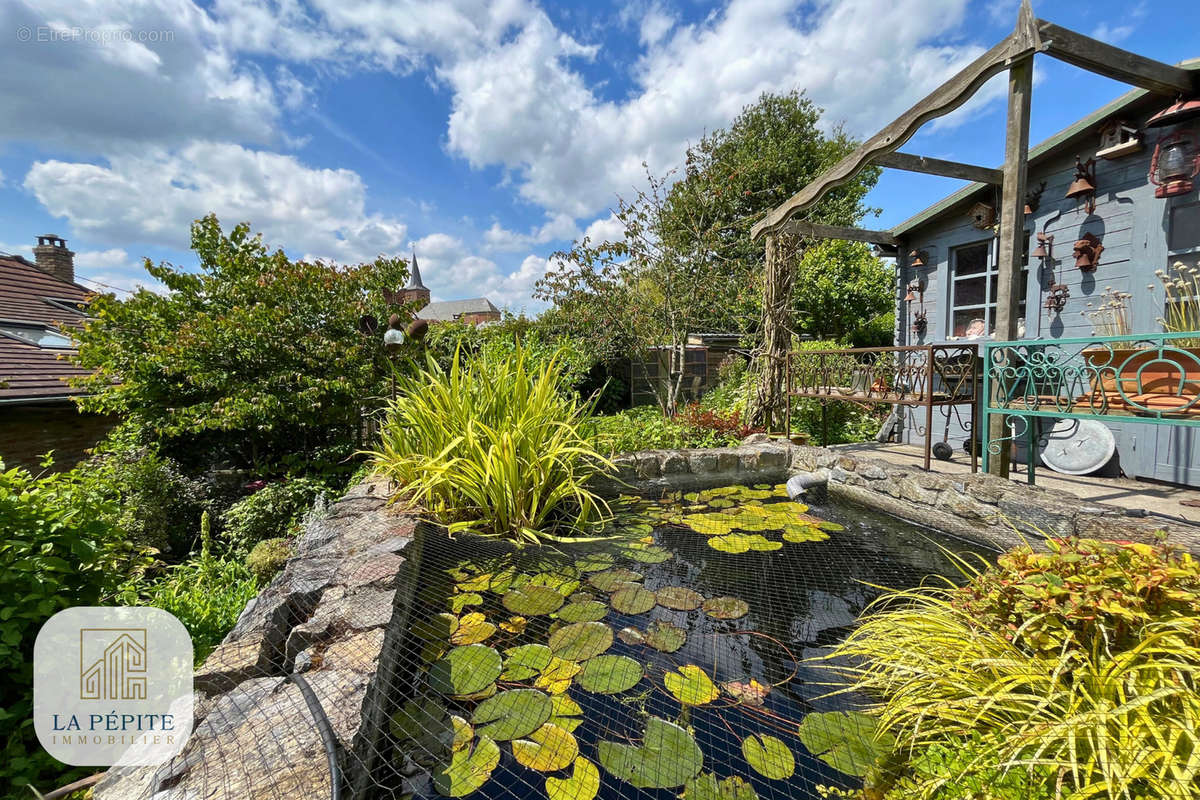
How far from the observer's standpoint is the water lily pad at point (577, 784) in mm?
1124

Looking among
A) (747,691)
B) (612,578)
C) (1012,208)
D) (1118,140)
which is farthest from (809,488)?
(1118,140)

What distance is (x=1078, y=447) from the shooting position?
125 inches

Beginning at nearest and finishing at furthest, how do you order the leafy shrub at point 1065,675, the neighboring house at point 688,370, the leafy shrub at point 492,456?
the leafy shrub at point 1065,675 → the leafy shrub at point 492,456 → the neighboring house at point 688,370

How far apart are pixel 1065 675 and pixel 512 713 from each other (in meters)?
1.45

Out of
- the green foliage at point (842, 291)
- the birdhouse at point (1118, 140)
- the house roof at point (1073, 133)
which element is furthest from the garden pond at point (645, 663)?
the green foliage at point (842, 291)

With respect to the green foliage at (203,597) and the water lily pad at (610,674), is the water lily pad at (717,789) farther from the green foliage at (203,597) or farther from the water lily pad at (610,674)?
the green foliage at (203,597)

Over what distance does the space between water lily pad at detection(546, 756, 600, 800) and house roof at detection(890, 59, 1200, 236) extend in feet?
14.8

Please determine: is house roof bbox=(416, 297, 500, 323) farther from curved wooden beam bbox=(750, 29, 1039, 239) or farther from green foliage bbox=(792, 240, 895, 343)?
curved wooden beam bbox=(750, 29, 1039, 239)

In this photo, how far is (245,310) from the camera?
13.8 ft

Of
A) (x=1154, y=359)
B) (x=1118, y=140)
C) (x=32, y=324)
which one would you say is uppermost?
(x=1118, y=140)

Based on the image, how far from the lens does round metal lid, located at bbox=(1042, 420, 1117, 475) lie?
307 cm

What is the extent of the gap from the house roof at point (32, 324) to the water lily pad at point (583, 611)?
436cm

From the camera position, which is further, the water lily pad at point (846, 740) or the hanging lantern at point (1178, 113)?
the hanging lantern at point (1178, 113)

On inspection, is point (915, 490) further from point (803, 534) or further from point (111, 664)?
point (111, 664)
